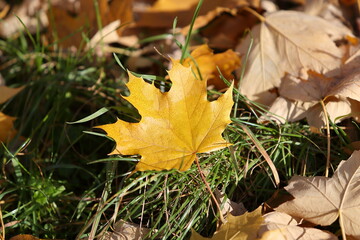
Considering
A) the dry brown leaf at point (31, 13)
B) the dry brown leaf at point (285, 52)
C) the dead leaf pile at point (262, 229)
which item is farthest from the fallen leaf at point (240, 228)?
the dry brown leaf at point (31, 13)

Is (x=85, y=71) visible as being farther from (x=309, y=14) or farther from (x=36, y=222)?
(x=309, y=14)

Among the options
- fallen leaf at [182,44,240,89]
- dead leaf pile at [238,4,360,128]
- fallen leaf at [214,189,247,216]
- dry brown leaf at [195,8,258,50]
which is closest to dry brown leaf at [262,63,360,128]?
dead leaf pile at [238,4,360,128]

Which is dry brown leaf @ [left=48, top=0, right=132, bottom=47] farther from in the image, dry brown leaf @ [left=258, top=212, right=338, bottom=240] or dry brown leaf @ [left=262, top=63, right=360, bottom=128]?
dry brown leaf @ [left=258, top=212, right=338, bottom=240]

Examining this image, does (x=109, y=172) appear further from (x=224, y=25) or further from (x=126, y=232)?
(x=224, y=25)

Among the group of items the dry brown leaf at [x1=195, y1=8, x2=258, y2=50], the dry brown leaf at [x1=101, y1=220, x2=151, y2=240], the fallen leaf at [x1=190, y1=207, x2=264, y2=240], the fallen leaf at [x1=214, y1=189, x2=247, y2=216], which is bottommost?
the dry brown leaf at [x1=101, y1=220, x2=151, y2=240]

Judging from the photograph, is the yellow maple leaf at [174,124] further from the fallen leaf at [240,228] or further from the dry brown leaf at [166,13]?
the dry brown leaf at [166,13]

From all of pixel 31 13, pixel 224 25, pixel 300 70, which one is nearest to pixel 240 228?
pixel 300 70
